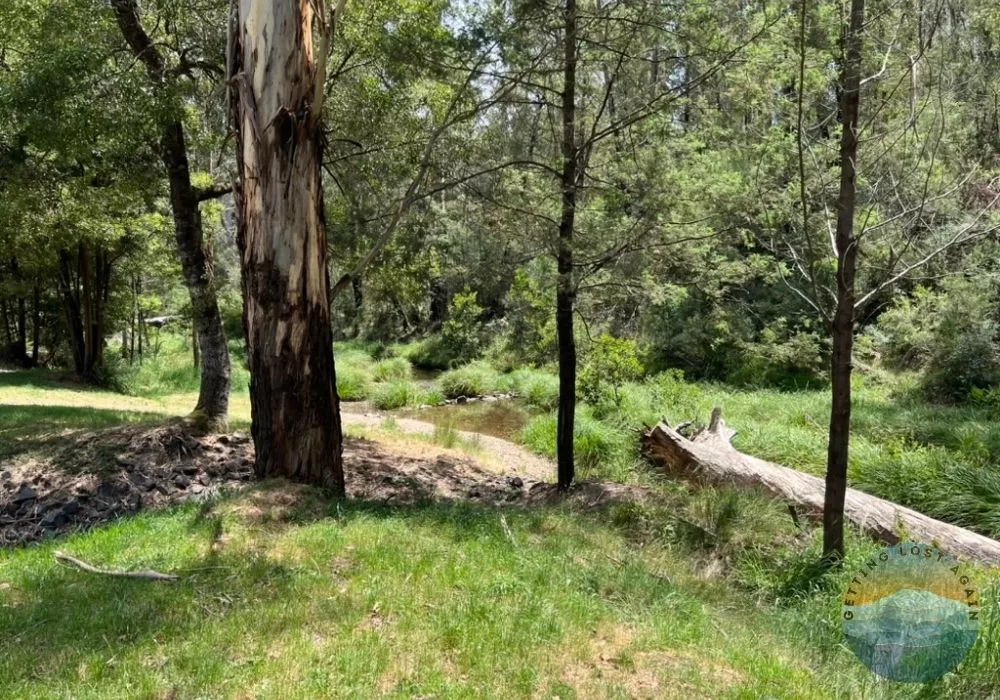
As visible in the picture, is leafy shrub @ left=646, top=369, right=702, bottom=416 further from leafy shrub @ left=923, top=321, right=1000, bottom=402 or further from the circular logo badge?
the circular logo badge

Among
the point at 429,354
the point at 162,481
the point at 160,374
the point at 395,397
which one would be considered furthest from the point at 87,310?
the point at 429,354

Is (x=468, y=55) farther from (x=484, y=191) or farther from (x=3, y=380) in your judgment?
(x=3, y=380)

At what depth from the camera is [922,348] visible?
51.5 feet

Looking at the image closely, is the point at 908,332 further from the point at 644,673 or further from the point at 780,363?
the point at 644,673

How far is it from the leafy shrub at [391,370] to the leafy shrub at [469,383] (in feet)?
7.56

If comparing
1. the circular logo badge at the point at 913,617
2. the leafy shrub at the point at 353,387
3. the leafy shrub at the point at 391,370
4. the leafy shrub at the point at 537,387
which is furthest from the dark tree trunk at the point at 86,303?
the circular logo badge at the point at 913,617

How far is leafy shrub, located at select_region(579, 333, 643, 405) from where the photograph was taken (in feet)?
42.2

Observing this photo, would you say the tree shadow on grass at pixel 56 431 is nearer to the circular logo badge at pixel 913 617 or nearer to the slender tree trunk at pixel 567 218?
the slender tree trunk at pixel 567 218

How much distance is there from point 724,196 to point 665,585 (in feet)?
14.6

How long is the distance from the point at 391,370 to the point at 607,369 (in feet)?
37.3

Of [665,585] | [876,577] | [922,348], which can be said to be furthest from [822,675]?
[922,348]

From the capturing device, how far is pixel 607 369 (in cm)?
1334

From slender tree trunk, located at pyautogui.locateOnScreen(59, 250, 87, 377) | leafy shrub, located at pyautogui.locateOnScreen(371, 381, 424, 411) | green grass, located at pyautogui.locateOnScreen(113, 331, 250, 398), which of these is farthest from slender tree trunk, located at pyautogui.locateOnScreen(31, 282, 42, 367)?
leafy shrub, located at pyautogui.locateOnScreen(371, 381, 424, 411)

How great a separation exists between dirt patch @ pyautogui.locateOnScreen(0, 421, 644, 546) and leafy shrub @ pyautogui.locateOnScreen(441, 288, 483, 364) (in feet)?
48.6
